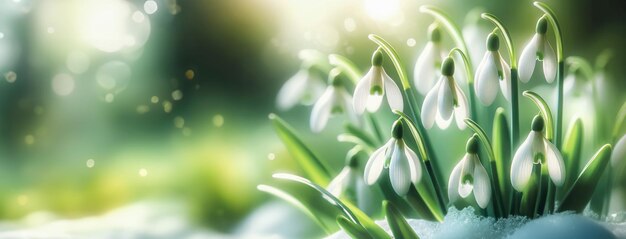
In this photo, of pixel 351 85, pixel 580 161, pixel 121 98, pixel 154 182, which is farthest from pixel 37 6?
pixel 580 161

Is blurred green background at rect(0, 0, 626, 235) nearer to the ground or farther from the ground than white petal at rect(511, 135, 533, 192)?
farther from the ground

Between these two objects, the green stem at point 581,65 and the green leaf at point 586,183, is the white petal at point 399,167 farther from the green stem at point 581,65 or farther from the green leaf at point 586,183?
the green stem at point 581,65

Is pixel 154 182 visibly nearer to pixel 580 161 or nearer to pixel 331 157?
pixel 331 157

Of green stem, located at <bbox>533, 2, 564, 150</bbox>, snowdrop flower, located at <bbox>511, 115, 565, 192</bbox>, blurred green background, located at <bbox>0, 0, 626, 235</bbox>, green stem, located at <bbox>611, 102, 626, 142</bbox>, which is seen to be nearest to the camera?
snowdrop flower, located at <bbox>511, 115, 565, 192</bbox>

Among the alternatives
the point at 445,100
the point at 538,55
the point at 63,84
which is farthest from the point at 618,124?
the point at 63,84

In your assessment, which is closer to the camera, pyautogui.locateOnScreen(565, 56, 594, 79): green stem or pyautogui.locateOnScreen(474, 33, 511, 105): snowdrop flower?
pyautogui.locateOnScreen(474, 33, 511, 105): snowdrop flower

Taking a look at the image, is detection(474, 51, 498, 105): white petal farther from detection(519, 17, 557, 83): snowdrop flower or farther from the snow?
the snow

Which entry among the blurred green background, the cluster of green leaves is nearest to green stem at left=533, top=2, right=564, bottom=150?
the cluster of green leaves

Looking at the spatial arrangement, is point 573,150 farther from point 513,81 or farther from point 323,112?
point 323,112
